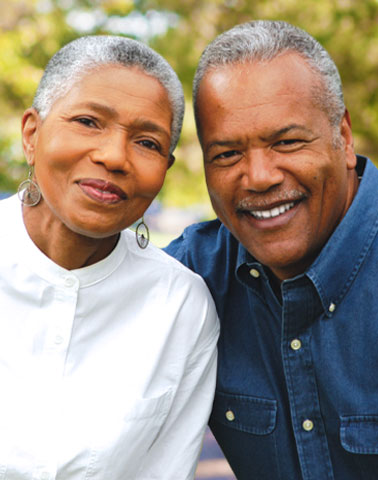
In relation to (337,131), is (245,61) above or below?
above

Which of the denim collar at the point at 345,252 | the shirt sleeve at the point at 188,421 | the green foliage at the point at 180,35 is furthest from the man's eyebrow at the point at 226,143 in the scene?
the green foliage at the point at 180,35

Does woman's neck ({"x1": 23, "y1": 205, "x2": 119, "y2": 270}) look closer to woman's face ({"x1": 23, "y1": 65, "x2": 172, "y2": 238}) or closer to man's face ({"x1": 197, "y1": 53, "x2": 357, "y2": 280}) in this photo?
woman's face ({"x1": 23, "y1": 65, "x2": 172, "y2": 238})

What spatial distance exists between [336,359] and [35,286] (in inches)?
46.2

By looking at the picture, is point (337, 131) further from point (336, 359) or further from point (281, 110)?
point (336, 359)

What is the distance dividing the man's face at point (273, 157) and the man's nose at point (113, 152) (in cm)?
44

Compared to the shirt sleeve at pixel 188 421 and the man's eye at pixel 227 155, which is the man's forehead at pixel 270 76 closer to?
the man's eye at pixel 227 155

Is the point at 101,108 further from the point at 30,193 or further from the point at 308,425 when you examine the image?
the point at 308,425

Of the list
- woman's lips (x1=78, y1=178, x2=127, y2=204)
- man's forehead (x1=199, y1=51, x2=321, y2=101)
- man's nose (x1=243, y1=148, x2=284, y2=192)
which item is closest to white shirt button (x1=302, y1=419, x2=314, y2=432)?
man's nose (x1=243, y1=148, x2=284, y2=192)

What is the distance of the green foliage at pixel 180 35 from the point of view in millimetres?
7711

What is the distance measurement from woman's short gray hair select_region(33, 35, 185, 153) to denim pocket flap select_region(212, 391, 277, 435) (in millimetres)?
1257

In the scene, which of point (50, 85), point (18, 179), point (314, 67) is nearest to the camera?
point (50, 85)

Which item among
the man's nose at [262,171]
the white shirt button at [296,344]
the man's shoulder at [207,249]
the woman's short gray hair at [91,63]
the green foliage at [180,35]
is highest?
the green foliage at [180,35]

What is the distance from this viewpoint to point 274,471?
2.83 m

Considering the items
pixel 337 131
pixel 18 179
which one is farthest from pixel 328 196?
pixel 18 179
